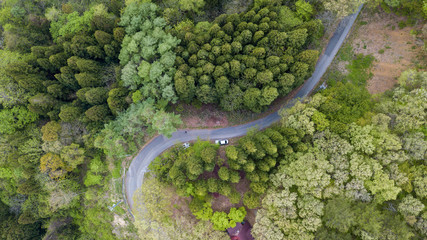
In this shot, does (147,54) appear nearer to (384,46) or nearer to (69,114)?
(69,114)

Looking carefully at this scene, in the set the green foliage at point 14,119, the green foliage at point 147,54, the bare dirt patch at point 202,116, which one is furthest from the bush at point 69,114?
the bare dirt patch at point 202,116

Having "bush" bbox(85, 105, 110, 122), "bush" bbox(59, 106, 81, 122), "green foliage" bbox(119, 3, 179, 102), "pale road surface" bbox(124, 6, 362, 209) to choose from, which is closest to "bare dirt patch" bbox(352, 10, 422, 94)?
"pale road surface" bbox(124, 6, 362, 209)

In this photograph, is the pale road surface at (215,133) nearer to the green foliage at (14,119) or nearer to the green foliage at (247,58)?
the green foliage at (247,58)

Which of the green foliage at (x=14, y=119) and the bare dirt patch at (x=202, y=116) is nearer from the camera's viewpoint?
the green foliage at (x=14, y=119)

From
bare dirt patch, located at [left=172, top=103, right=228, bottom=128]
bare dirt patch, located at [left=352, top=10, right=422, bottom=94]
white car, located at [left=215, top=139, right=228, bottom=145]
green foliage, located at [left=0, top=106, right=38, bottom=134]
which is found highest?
bare dirt patch, located at [left=352, top=10, right=422, bottom=94]

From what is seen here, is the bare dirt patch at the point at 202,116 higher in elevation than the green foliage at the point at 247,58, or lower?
lower

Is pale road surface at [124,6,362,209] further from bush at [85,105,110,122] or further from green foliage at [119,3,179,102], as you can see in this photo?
bush at [85,105,110,122]

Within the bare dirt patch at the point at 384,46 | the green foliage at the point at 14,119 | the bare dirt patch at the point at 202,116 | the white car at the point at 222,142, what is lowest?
the white car at the point at 222,142
